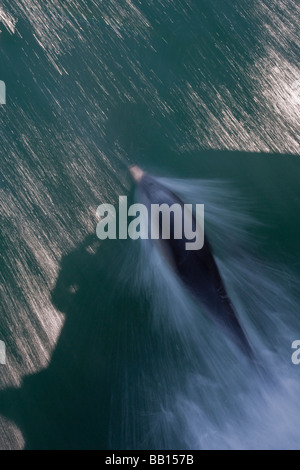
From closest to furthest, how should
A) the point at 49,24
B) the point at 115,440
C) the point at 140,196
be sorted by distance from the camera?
the point at 115,440, the point at 140,196, the point at 49,24

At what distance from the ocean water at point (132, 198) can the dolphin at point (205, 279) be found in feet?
0.13

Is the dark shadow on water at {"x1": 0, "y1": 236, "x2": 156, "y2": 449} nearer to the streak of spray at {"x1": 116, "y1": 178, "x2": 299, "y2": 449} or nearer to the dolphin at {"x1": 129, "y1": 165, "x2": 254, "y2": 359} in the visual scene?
the streak of spray at {"x1": 116, "y1": 178, "x2": 299, "y2": 449}

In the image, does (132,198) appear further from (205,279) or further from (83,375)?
(83,375)

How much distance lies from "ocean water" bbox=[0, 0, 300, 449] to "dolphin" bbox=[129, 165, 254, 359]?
0.13 feet

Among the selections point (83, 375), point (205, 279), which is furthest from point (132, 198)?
point (83, 375)

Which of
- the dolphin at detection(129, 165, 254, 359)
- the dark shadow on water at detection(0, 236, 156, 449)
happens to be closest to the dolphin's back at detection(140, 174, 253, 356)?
the dolphin at detection(129, 165, 254, 359)

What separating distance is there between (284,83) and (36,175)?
3.64ft

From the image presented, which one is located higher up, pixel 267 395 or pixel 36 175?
pixel 36 175

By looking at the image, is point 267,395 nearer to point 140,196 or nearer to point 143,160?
point 140,196

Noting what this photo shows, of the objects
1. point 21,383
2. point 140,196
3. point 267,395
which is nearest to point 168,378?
point 267,395

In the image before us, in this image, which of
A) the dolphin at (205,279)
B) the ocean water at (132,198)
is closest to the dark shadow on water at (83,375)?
the ocean water at (132,198)

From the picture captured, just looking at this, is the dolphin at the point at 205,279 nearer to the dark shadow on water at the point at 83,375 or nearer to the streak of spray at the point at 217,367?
the streak of spray at the point at 217,367

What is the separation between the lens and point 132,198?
1.79m

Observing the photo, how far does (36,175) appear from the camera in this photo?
1.82 m
